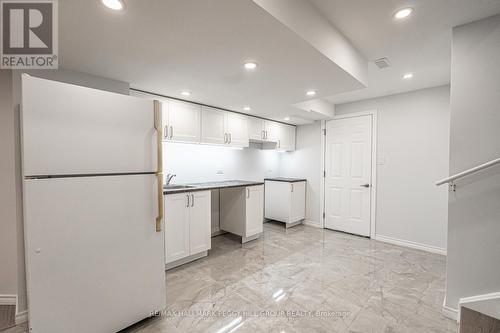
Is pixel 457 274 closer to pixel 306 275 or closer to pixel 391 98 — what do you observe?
pixel 306 275

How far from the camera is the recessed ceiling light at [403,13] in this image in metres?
1.58

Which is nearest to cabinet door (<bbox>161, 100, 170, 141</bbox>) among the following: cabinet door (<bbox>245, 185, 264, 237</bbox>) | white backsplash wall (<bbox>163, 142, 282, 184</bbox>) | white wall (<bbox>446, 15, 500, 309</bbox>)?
white backsplash wall (<bbox>163, 142, 282, 184</bbox>)

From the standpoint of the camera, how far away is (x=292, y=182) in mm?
4375

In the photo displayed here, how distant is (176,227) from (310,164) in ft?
10.1

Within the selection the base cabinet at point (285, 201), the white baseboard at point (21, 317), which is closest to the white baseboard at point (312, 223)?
the base cabinet at point (285, 201)

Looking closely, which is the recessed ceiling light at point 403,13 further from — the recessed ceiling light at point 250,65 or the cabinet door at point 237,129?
the cabinet door at point 237,129

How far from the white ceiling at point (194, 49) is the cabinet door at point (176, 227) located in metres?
1.41

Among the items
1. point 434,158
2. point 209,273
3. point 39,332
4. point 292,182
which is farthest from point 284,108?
point 39,332

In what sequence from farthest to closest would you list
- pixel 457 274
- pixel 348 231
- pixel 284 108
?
pixel 348 231 < pixel 284 108 < pixel 457 274

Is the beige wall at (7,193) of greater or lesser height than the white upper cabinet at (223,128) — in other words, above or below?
below

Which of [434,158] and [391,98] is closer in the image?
[434,158]

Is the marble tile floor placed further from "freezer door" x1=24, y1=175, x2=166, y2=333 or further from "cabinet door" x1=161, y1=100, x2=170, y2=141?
"cabinet door" x1=161, y1=100, x2=170, y2=141

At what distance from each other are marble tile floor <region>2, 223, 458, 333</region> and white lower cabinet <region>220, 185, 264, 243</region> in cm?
29

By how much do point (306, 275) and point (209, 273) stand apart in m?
1.17
